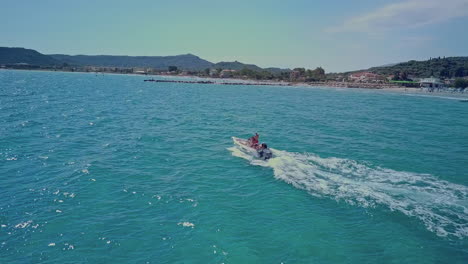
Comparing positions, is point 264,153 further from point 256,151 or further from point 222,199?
point 222,199

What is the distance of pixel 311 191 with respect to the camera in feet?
65.2

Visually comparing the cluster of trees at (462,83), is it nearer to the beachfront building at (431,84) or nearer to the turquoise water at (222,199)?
the beachfront building at (431,84)

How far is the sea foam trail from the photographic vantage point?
16955 mm

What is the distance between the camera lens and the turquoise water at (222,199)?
1309cm

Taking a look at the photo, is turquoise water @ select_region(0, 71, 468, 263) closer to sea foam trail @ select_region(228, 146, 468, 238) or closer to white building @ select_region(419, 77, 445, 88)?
sea foam trail @ select_region(228, 146, 468, 238)

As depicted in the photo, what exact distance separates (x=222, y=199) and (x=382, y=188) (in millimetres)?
11535

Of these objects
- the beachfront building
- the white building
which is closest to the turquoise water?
the beachfront building

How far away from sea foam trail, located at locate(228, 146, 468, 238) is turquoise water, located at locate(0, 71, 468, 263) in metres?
0.11

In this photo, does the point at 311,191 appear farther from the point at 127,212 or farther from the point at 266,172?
the point at 127,212

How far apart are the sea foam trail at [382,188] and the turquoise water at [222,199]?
114 mm

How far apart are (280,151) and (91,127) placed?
2474cm

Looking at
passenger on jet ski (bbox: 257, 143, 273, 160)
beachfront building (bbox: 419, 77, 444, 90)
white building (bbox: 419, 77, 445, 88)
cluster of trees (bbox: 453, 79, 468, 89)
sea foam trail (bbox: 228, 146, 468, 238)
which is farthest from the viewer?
white building (bbox: 419, 77, 445, 88)

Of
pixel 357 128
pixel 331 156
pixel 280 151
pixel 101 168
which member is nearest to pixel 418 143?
pixel 357 128

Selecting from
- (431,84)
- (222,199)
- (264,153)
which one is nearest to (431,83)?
(431,84)
